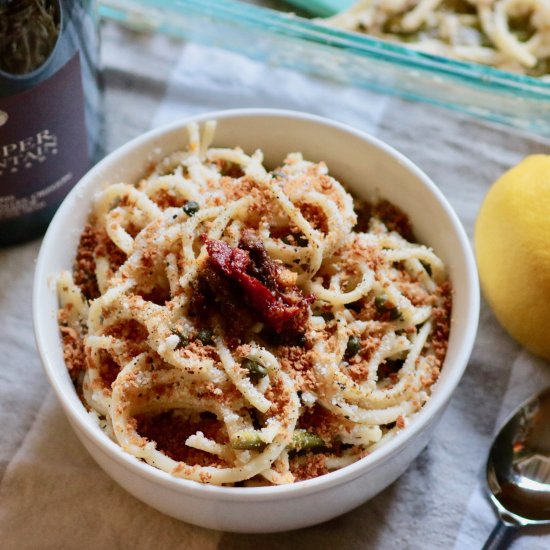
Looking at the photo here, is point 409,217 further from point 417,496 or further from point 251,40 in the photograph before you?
point 251,40

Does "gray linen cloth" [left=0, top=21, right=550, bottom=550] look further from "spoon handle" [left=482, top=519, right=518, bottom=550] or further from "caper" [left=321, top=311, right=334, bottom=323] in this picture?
"caper" [left=321, top=311, right=334, bottom=323]

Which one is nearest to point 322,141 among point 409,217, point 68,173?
point 409,217

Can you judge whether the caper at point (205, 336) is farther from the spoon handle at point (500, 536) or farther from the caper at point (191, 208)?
the spoon handle at point (500, 536)

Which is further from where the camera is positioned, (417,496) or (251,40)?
(251,40)

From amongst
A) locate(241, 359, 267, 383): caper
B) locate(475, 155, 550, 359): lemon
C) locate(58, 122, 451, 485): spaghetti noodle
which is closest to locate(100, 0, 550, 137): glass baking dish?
locate(475, 155, 550, 359): lemon

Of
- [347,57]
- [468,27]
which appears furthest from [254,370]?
[468,27]

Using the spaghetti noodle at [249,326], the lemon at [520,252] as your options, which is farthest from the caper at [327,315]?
the lemon at [520,252]
